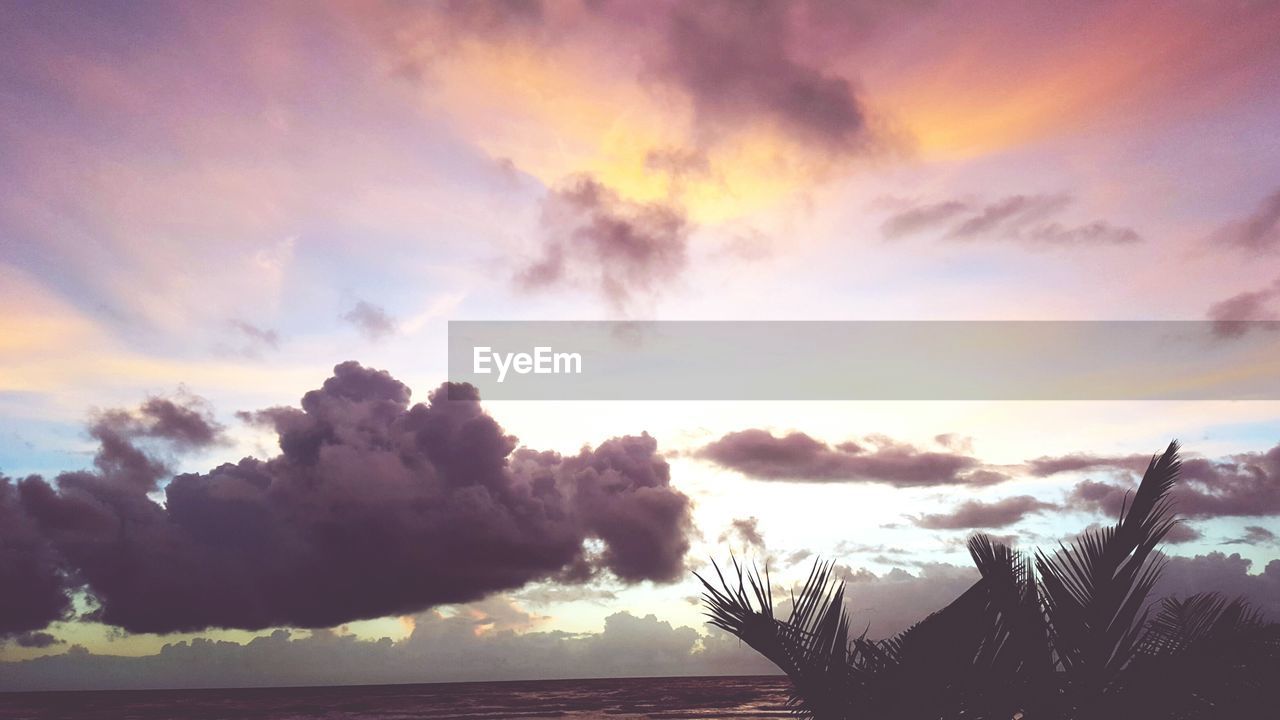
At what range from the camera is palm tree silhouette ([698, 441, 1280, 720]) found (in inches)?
202

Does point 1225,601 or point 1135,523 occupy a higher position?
point 1135,523

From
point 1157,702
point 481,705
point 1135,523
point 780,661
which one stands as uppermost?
point 1135,523

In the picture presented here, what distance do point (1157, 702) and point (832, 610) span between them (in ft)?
7.64

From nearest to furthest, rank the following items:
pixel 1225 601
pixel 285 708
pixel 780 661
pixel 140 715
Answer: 1. pixel 780 661
2. pixel 1225 601
3. pixel 140 715
4. pixel 285 708

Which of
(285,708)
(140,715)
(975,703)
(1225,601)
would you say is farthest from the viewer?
(285,708)

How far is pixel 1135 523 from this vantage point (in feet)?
18.9

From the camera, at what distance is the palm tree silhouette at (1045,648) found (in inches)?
202

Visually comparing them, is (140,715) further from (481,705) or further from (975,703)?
(975,703)

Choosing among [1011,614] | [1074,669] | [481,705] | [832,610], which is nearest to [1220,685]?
[1074,669]

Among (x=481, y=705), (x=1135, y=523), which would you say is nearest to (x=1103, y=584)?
(x=1135, y=523)

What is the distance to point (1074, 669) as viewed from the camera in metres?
5.75

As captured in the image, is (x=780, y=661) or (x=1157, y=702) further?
(x=1157, y=702)

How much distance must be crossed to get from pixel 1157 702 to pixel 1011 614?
3.39 feet

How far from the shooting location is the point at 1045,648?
19.1ft
